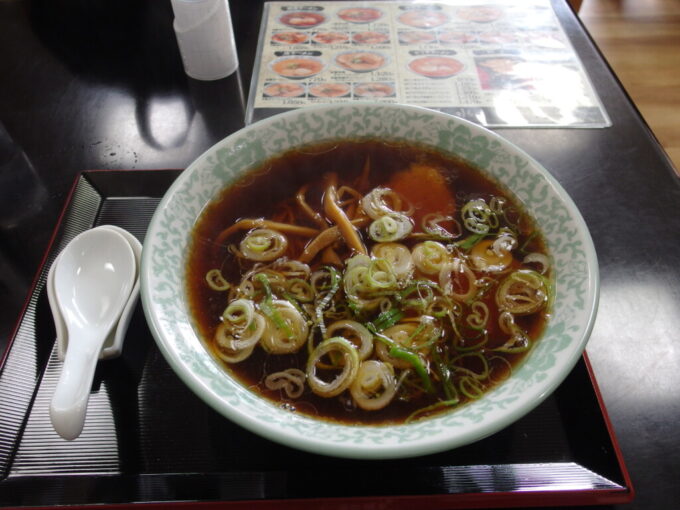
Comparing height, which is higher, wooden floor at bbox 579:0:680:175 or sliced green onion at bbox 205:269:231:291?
sliced green onion at bbox 205:269:231:291

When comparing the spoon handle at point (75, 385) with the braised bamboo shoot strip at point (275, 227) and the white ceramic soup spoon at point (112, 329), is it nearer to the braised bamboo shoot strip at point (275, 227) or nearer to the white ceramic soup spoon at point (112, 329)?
the white ceramic soup spoon at point (112, 329)

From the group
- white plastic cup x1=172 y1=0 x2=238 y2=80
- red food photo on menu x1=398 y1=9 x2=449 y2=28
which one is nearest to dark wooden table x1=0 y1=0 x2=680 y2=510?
white plastic cup x1=172 y1=0 x2=238 y2=80

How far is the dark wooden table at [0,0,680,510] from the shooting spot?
100cm

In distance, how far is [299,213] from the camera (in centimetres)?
121

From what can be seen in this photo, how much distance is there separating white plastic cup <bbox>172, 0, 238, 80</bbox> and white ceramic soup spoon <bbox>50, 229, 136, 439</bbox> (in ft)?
2.66

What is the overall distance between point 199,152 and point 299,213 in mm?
Answer: 481

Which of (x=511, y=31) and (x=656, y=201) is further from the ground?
(x=511, y=31)

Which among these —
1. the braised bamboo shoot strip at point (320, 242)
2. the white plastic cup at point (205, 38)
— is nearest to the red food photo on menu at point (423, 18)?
the white plastic cup at point (205, 38)

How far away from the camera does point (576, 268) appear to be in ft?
3.03

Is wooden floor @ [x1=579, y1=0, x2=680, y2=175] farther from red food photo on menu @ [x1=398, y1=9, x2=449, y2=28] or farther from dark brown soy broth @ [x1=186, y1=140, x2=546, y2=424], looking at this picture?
dark brown soy broth @ [x1=186, y1=140, x2=546, y2=424]

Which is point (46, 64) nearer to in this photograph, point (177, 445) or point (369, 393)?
point (177, 445)

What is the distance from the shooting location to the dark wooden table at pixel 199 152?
100 centimetres

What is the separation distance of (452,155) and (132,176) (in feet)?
2.80

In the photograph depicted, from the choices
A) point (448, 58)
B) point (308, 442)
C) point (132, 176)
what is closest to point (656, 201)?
point (448, 58)
